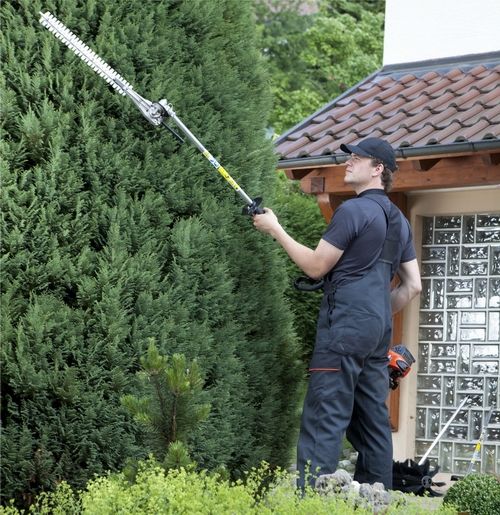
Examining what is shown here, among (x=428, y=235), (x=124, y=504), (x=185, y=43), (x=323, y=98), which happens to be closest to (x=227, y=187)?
(x=185, y=43)

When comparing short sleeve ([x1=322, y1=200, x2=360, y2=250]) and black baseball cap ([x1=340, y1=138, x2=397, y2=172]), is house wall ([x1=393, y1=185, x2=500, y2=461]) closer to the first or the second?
black baseball cap ([x1=340, y1=138, x2=397, y2=172])

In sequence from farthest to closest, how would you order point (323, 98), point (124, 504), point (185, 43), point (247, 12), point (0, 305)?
point (323, 98) → point (247, 12) → point (185, 43) → point (0, 305) → point (124, 504)

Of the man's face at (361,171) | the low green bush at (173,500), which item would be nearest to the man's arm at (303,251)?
the man's face at (361,171)

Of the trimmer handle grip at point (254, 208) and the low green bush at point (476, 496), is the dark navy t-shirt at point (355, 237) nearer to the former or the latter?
the trimmer handle grip at point (254, 208)

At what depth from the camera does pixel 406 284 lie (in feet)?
19.9

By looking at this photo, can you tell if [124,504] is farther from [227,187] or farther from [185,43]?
[185,43]

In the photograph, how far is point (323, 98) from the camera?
24344 millimetres

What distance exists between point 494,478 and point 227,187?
218 centimetres

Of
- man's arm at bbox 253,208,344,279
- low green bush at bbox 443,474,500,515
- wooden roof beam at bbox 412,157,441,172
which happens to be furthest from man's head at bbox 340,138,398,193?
wooden roof beam at bbox 412,157,441,172

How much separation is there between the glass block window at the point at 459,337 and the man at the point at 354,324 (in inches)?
115

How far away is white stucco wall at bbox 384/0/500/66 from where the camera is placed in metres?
9.24

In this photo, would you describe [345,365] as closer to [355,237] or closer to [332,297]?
[332,297]

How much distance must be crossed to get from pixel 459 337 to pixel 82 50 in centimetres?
471

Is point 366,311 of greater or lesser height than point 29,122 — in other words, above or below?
below
